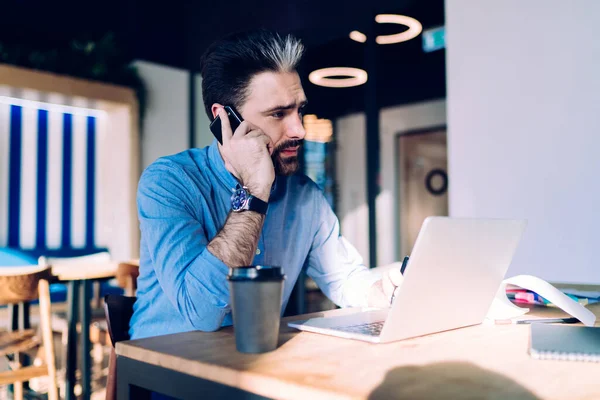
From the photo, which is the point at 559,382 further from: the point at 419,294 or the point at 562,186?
the point at 562,186

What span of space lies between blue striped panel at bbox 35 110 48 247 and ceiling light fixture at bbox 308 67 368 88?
2850 mm

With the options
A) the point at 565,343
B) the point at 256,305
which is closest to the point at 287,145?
the point at 256,305

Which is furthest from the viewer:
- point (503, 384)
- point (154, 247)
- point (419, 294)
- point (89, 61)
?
point (89, 61)

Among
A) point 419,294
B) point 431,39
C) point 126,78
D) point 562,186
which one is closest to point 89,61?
point 126,78

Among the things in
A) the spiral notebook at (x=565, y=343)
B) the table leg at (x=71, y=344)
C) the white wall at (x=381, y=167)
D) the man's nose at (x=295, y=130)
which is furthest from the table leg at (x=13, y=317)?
the white wall at (x=381, y=167)

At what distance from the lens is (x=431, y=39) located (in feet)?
15.1

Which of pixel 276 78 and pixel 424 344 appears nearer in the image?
pixel 424 344

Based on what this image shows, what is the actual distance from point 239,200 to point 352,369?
22.4 inches

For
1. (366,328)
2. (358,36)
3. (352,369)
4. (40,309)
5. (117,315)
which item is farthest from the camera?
(358,36)

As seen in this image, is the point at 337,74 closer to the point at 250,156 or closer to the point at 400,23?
the point at 400,23

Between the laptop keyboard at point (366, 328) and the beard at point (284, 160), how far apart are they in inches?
21.7

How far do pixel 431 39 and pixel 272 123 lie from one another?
141 inches

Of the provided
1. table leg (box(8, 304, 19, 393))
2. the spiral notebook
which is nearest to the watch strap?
the spiral notebook

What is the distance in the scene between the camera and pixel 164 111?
6.10 meters
